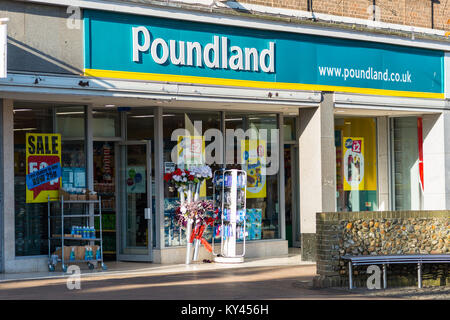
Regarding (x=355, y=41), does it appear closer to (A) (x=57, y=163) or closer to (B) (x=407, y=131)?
(B) (x=407, y=131)

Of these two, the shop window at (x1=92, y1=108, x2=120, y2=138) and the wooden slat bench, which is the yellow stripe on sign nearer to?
the shop window at (x1=92, y1=108, x2=120, y2=138)

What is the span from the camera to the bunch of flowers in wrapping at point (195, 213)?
16766 mm

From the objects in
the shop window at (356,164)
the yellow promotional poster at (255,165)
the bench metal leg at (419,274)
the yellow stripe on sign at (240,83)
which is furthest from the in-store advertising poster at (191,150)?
the bench metal leg at (419,274)

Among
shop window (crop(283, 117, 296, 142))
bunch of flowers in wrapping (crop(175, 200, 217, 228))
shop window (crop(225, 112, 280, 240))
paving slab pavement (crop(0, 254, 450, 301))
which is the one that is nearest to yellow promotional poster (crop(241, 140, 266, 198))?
shop window (crop(225, 112, 280, 240))

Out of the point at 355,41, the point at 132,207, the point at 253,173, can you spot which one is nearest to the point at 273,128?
the point at 253,173

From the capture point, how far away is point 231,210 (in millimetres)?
17266

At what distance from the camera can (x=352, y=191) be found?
69.7 ft

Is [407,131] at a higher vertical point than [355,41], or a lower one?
lower

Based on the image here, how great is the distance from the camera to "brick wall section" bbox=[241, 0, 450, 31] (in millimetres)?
17962

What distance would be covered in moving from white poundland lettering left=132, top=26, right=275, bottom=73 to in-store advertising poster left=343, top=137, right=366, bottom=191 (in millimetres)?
4733

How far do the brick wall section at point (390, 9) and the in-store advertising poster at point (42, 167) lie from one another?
4912 millimetres

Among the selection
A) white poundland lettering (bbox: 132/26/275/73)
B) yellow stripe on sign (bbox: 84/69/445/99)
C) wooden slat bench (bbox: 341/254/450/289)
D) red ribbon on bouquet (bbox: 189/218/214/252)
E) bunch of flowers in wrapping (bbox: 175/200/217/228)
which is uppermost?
white poundland lettering (bbox: 132/26/275/73)

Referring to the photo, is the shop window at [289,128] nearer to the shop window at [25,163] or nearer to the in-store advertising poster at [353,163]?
the in-store advertising poster at [353,163]
